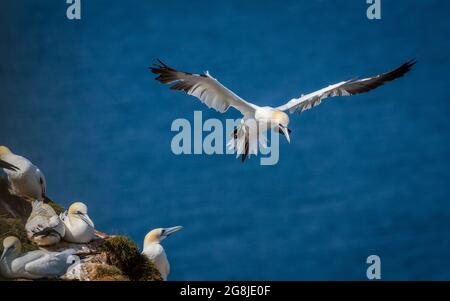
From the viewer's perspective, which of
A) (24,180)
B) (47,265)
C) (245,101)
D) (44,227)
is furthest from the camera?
(245,101)

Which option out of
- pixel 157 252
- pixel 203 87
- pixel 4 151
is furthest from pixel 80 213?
pixel 203 87

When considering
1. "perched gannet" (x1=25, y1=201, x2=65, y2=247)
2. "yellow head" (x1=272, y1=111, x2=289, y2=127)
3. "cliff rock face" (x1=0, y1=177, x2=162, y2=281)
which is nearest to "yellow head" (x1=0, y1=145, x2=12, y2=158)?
"cliff rock face" (x1=0, y1=177, x2=162, y2=281)

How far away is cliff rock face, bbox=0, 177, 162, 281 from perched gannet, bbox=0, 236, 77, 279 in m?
0.11

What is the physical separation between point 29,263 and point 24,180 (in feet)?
4.12

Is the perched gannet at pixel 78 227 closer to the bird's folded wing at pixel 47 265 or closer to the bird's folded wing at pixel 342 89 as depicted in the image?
the bird's folded wing at pixel 47 265

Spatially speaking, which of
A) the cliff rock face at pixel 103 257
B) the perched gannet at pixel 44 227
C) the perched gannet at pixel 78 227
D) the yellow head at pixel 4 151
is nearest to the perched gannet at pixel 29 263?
the cliff rock face at pixel 103 257

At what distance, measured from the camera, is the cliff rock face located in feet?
38.4

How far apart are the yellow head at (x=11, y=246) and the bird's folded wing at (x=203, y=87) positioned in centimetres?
224

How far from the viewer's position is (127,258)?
A: 1188 centimetres

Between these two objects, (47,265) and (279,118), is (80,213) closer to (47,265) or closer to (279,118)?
(47,265)

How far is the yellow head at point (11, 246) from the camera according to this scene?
37.9ft

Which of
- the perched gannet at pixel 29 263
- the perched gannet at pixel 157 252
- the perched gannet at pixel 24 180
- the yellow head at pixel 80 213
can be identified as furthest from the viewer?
the perched gannet at pixel 24 180

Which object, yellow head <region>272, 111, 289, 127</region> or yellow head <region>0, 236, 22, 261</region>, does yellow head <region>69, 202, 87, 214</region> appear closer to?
yellow head <region>0, 236, 22, 261</region>
